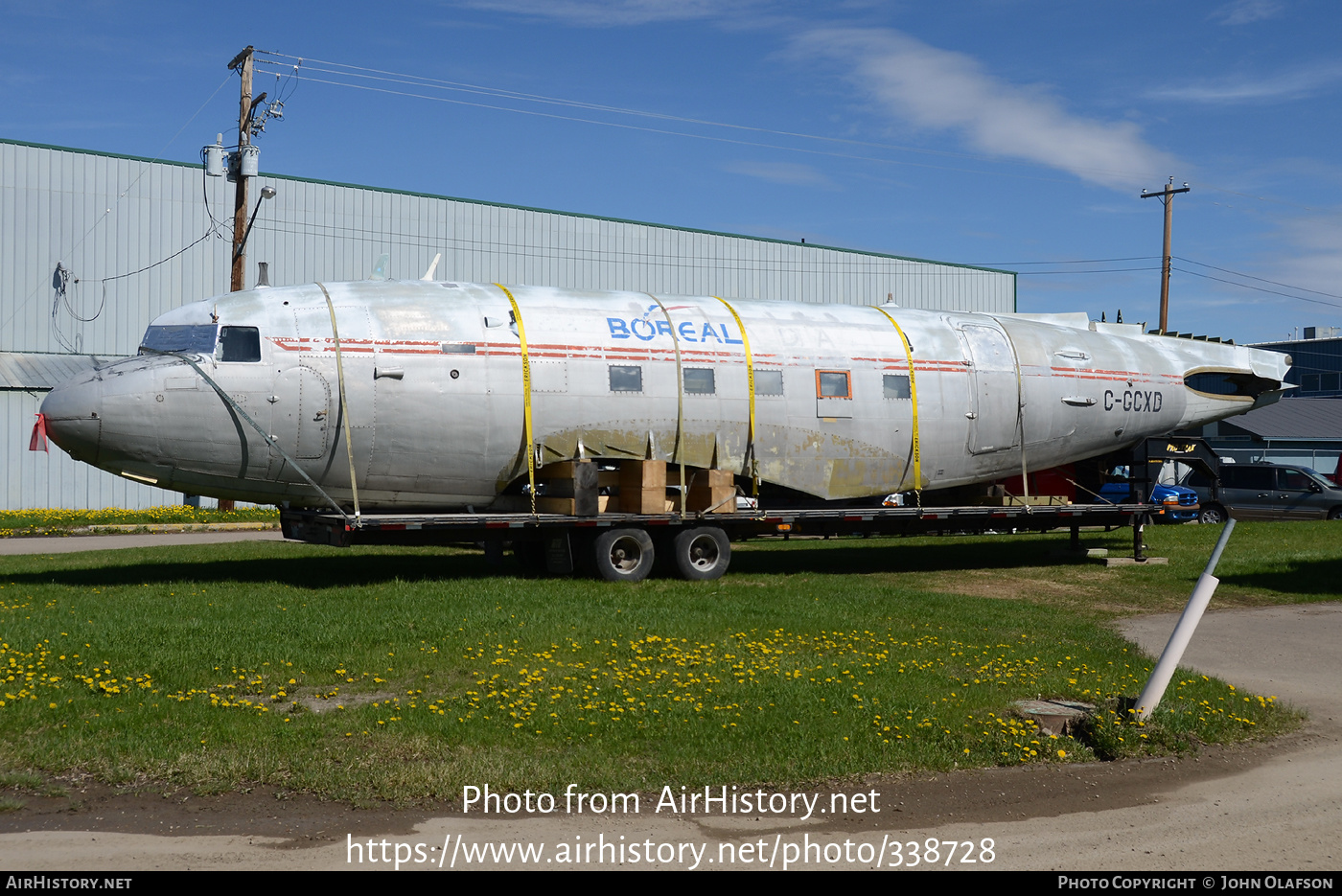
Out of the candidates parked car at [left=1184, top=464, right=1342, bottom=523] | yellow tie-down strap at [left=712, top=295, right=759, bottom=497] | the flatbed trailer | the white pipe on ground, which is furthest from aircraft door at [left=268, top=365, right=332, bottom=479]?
parked car at [left=1184, top=464, right=1342, bottom=523]

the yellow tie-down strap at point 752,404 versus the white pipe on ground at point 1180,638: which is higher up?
the yellow tie-down strap at point 752,404

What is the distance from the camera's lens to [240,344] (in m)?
15.7

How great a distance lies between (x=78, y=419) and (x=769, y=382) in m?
9.85

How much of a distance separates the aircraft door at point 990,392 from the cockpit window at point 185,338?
12.2 meters

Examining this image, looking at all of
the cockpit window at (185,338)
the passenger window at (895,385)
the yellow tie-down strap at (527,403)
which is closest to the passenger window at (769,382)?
the passenger window at (895,385)

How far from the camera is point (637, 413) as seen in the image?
17547 millimetres

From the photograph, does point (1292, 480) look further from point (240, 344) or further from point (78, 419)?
point (78, 419)

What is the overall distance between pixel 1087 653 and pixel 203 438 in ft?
37.3

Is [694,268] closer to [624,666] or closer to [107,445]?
[107,445]

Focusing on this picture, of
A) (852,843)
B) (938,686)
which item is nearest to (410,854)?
(852,843)

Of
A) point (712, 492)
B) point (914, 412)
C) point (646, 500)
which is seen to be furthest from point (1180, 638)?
point (914, 412)

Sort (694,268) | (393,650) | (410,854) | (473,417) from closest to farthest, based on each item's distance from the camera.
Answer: (410,854), (393,650), (473,417), (694,268)

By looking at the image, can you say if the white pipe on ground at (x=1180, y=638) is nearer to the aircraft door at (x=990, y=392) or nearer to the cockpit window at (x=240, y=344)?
the aircraft door at (x=990, y=392)

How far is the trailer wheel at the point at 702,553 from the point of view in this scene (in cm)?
1781
